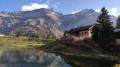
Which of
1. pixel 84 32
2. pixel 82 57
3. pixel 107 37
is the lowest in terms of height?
pixel 82 57

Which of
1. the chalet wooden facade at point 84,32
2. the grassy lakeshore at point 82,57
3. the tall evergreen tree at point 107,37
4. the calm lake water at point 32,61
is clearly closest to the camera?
the calm lake water at point 32,61

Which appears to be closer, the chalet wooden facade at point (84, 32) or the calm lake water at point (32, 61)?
the calm lake water at point (32, 61)

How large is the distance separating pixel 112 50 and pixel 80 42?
15.7 metres

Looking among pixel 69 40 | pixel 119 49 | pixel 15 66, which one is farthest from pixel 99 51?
pixel 15 66

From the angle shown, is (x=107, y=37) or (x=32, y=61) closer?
(x=32, y=61)

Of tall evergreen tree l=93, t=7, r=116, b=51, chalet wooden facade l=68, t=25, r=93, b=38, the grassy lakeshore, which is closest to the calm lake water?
the grassy lakeshore

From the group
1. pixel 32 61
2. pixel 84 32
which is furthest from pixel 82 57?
pixel 84 32

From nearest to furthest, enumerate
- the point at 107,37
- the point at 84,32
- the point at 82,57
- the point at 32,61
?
the point at 32,61 < the point at 82,57 < the point at 107,37 < the point at 84,32

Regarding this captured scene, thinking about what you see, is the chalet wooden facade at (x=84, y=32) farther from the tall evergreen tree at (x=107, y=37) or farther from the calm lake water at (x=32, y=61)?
the calm lake water at (x=32, y=61)

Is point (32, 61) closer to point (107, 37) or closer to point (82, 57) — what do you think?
point (82, 57)

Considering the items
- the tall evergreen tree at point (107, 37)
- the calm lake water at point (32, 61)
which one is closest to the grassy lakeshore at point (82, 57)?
the calm lake water at point (32, 61)

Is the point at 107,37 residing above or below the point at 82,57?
above

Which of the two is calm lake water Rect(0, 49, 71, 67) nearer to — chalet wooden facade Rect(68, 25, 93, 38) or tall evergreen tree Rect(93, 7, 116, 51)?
tall evergreen tree Rect(93, 7, 116, 51)

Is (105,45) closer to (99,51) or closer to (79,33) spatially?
(99,51)
